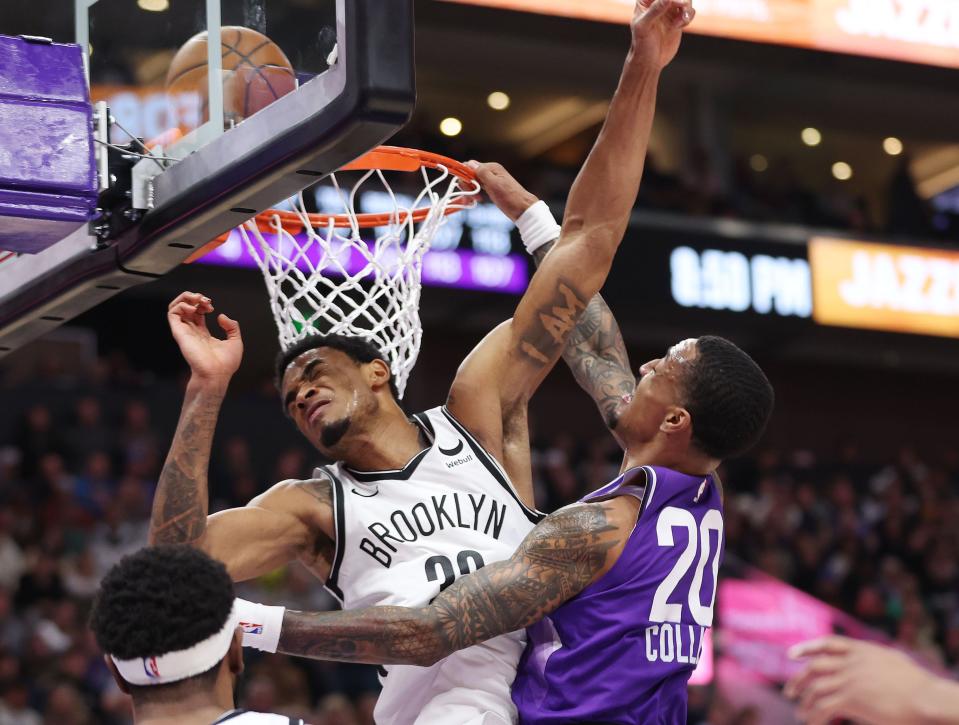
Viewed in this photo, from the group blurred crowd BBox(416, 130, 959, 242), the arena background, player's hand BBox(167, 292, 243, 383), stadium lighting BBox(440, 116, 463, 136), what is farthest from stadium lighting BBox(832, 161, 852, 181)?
player's hand BBox(167, 292, 243, 383)

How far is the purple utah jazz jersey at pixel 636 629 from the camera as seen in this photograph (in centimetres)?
362

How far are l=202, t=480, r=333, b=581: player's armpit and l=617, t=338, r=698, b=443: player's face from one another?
85 centimetres

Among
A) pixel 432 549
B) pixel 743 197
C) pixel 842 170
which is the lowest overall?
pixel 432 549

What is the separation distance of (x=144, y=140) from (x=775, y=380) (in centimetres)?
1547

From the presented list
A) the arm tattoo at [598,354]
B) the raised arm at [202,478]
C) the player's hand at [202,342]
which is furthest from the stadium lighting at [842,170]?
the player's hand at [202,342]

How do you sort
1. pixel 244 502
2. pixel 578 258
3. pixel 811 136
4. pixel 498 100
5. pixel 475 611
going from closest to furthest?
pixel 475 611 < pixel 578 258 < pixel 244 502 < pixel 498 100 < pixel 811 136

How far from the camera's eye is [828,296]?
14.6m

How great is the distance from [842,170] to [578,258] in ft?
56.7

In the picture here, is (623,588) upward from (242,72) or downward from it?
downward

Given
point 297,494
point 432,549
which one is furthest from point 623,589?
point 297,494

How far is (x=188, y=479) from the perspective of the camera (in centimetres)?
356

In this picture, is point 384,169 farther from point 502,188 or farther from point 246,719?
point 246,719

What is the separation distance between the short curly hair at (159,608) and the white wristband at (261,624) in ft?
2.37

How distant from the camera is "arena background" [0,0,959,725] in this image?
32.3ft
